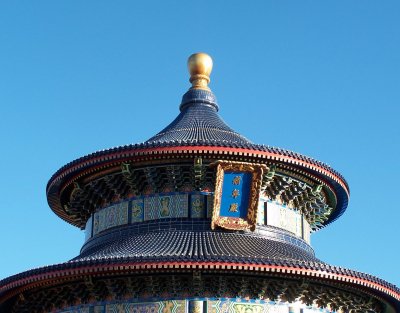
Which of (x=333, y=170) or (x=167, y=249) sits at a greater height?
(x=333, y=170)

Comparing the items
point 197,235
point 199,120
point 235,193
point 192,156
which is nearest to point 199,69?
point 199,120

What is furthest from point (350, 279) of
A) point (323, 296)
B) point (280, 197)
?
point (280, 197)

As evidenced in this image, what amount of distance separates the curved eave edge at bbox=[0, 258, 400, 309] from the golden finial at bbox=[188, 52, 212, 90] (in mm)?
11488

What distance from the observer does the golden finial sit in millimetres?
36000

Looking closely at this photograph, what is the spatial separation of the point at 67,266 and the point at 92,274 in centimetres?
77

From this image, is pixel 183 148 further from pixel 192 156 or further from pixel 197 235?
pixel 197 235

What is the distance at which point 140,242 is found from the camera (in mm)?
28797

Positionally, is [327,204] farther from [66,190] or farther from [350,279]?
[66,190]

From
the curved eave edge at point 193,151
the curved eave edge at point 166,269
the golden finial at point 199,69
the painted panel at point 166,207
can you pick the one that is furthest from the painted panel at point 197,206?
the golden finial at point 199,69

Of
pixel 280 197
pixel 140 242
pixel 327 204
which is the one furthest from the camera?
pixel 327 204

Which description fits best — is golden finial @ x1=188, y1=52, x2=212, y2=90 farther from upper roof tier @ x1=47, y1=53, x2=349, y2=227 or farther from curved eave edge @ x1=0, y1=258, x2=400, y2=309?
curved eave edge @ x1=0, y1=258, x2=400, y2=309

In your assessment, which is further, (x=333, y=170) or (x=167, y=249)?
(x=333, y=170)

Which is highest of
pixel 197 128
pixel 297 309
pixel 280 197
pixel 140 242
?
pixel 197 128

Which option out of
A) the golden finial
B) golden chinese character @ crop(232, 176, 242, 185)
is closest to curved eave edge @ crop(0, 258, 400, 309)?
golden chinese character @ crop(232, 176, 242, 185)
